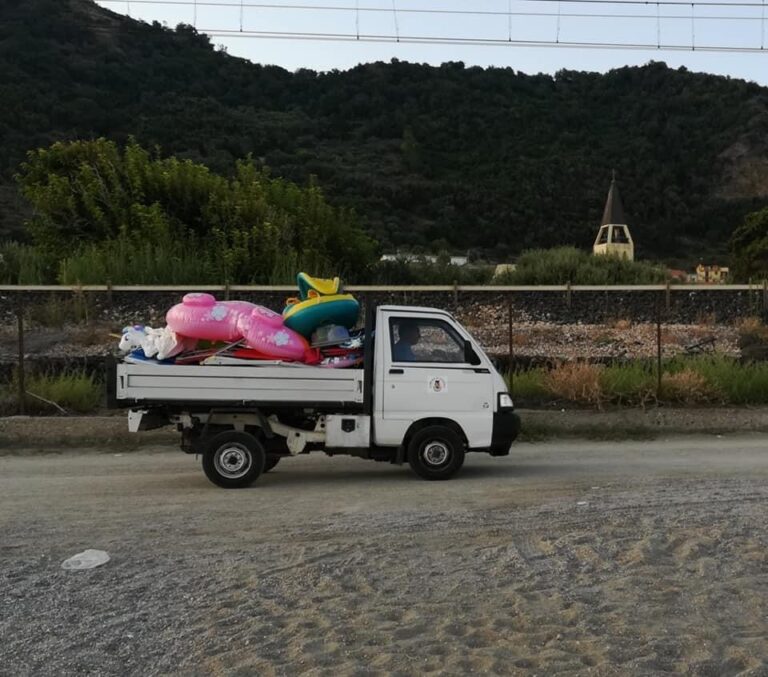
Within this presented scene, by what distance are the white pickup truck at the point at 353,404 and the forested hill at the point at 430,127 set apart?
64157 millimetres

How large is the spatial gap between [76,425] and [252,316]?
566cm

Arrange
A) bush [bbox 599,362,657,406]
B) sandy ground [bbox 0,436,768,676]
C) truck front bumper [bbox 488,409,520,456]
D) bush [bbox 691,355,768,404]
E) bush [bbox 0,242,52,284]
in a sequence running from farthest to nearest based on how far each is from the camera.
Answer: bush [bbox 0,242,52,284] < bush [bbox 691,355,768,404] < bush [bbox 599,362,657,406] < truck front bumper [bbox 488,409,520,456] < sandy ground [bbox 0,436,768,676]

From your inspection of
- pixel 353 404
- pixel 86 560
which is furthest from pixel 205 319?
pixel 86 560

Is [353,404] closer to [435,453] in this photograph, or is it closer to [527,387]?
[435,453]

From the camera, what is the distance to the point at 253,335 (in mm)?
8844

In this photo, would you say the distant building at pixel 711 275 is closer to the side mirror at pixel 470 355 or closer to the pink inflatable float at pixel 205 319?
the side mirror at pixel 470 355

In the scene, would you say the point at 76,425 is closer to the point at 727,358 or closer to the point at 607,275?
the point at 727,358

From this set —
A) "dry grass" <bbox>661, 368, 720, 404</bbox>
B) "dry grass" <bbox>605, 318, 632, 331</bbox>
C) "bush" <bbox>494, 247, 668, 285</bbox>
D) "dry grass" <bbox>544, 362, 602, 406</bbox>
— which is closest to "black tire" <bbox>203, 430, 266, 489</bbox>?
"dry grass" <bbox>544, 362, 602, 406</bbox>

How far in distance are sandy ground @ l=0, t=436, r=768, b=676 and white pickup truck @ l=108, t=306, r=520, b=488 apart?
1.35 ft

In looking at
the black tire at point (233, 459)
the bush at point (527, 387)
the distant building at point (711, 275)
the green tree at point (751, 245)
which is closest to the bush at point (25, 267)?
the bush at point (527, 387)

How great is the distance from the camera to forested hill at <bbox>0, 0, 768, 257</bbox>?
3246 inches

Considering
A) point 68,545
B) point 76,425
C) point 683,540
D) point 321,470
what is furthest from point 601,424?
point 68,545

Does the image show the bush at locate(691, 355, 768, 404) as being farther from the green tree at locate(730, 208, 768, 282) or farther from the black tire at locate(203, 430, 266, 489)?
the green tree at locate(730, 208, 768, 282)

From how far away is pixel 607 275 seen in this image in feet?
86.2
